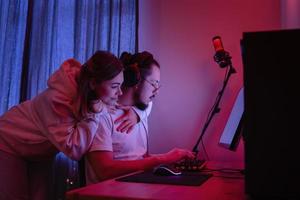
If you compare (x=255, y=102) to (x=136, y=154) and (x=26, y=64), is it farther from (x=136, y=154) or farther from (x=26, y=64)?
(x=26, y=64)

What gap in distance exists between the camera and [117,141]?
65.1 inches

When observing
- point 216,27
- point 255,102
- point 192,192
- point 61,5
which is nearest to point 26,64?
point 61,5

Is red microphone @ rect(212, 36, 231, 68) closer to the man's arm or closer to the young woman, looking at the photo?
the young woman

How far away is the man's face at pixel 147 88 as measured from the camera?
73.8 inches

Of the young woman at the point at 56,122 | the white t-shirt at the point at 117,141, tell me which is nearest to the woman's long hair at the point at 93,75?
the young woman at the point at 56,122

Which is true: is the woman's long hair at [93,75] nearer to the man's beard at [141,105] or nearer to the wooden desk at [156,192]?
the man's beard at [141,105]

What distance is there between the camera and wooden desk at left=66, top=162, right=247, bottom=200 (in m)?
0.83

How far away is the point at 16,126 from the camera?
171 cm

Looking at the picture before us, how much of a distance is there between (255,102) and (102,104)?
989mm

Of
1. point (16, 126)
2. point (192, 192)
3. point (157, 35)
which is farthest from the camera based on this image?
point (157, 35)

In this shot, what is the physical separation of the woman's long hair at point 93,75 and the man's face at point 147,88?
327mm

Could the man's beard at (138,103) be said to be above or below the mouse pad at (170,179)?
above

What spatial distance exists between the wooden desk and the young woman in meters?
0.49

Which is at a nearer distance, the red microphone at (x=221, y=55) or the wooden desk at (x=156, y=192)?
the wooden desk at (x=156, y=192)
